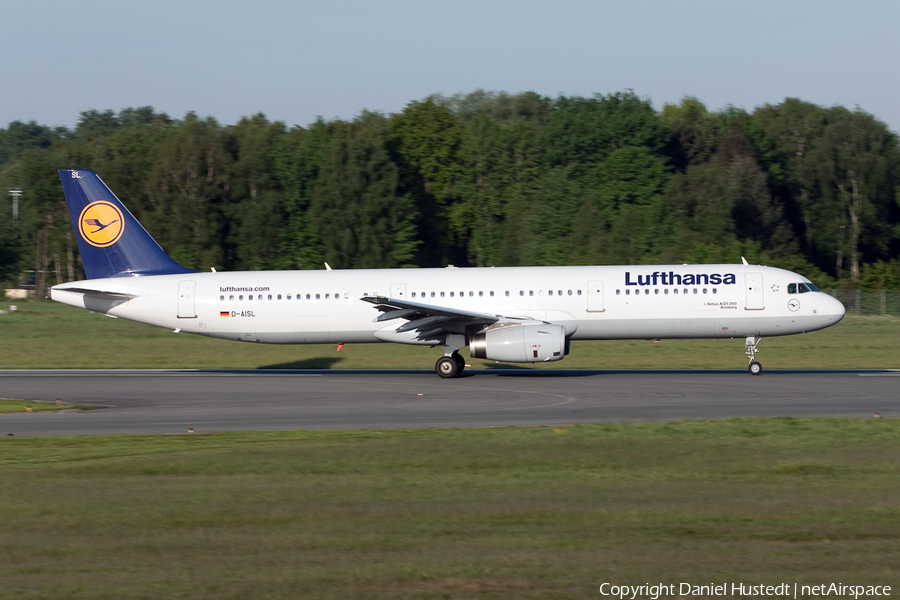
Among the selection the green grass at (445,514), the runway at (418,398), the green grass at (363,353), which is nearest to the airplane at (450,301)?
the runway at (418,398)

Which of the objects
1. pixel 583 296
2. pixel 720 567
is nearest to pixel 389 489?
pixel 720 567

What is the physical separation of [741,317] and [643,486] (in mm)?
16312

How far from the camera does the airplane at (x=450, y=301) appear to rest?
86.7ft

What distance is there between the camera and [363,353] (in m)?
34.2

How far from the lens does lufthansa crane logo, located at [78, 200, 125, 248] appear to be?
28.8 meters

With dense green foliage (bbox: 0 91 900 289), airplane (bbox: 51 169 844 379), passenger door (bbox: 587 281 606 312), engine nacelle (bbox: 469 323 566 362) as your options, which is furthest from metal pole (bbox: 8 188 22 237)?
passenger door (bbox: 587 281 606 312)

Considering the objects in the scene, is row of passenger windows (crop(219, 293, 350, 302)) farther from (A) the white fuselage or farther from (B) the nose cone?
(B) the nose cone

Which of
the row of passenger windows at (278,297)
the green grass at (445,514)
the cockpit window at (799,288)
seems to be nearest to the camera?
the green grass at (445,514)

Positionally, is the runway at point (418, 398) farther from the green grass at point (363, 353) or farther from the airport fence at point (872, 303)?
the airport fence at point (872, 303)

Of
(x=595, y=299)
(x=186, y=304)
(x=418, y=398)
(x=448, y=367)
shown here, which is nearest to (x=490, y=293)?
(x=448, y=367)

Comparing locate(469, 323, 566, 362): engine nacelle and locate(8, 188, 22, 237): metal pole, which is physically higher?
locate(8, 188, 22, 237): metal pole

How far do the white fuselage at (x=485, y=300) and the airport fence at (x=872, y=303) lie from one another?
24.0 metres

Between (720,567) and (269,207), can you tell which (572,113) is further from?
(720,567)

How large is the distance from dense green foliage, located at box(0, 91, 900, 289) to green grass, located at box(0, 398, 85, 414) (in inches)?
1708
